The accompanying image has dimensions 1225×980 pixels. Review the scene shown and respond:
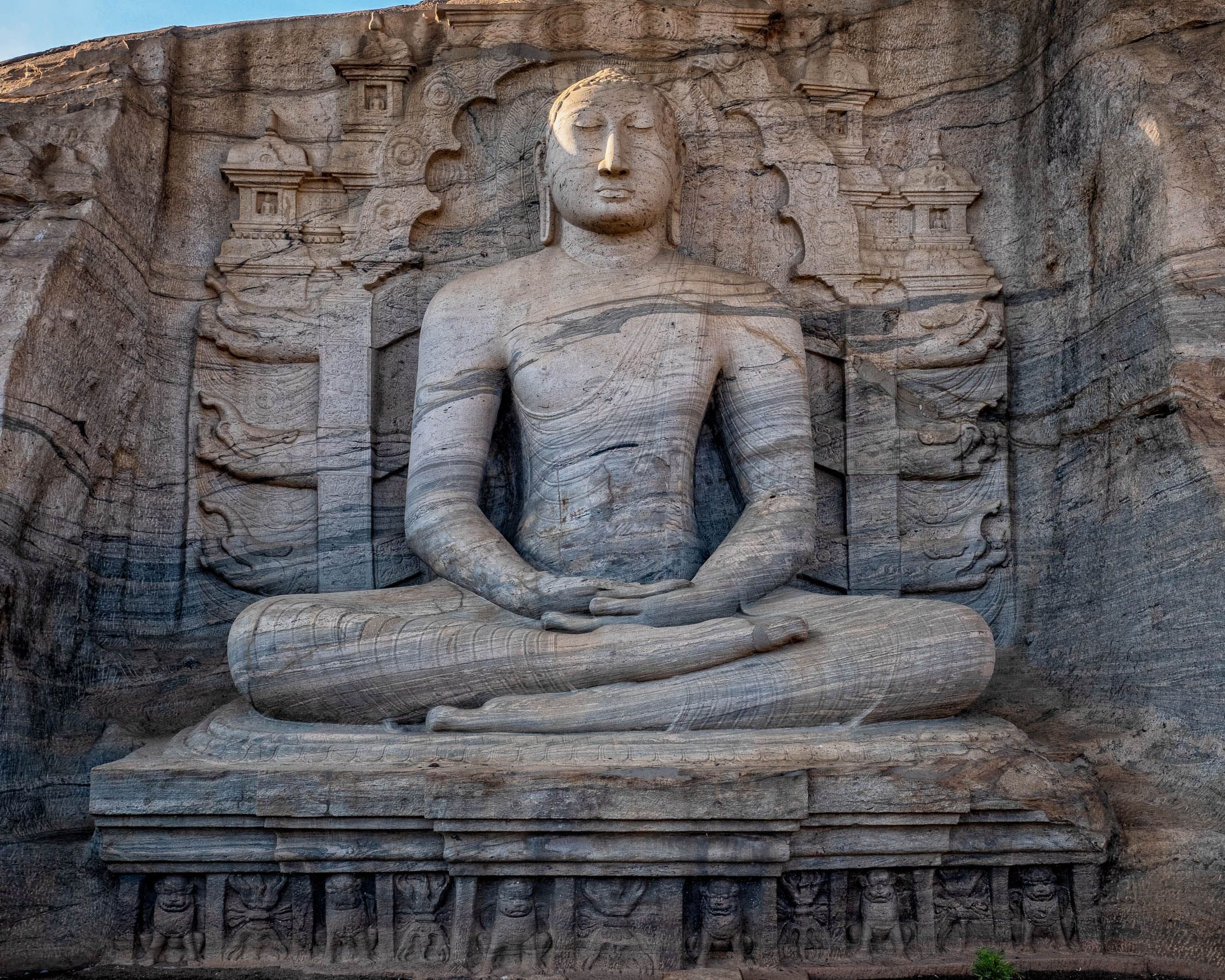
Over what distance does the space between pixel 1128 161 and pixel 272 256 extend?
4059 millimetres

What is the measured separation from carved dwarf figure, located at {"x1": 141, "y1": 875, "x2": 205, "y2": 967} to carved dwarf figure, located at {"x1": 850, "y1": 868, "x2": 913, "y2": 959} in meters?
2.25

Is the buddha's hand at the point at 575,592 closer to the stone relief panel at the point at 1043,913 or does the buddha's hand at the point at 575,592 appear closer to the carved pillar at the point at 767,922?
the carved pillar at the point at 767,922

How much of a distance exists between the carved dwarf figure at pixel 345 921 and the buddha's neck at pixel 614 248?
3.10m

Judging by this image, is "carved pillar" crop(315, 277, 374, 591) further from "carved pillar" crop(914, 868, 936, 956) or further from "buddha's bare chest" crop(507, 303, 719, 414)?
"carved pillar" crop(914, 868, 936, 956)

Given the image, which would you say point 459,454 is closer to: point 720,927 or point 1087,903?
point 720,927

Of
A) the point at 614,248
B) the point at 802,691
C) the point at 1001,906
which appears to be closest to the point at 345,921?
the point at 802,691

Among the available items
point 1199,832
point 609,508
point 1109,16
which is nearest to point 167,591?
point 609,508

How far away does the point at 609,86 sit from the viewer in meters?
6.34

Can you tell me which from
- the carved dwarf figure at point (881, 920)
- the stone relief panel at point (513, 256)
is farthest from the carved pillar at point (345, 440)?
the carved dwarf figure at point (881, 920)

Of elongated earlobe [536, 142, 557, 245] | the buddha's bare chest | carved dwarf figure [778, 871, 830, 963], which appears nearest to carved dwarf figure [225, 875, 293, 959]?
carved dwarf figure [778, 871, 830, 963]

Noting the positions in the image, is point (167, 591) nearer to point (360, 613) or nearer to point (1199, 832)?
point (360, 613)

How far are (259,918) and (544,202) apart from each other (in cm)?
352

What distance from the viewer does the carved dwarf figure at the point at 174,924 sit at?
4656mm

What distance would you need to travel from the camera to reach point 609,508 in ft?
19.5
